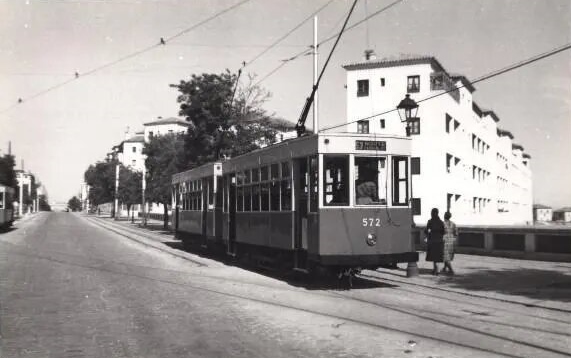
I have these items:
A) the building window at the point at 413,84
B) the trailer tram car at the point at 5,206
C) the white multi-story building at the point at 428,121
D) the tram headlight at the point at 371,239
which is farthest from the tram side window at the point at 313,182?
the building window at the point at 413,84

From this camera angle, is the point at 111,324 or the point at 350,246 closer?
the point at 111,324

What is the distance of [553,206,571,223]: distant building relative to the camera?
156 meters

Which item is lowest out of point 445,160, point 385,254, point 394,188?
point 385,254

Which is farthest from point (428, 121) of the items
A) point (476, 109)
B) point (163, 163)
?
point (163, 163)

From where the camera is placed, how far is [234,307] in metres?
9.23

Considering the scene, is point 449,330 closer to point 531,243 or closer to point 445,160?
point 531,243

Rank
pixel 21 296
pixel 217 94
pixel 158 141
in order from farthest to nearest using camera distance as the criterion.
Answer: pixel 158 141 → pixel 217 94 → pixel 21 296

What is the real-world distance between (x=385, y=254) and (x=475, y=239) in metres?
11.0

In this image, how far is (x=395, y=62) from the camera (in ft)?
153

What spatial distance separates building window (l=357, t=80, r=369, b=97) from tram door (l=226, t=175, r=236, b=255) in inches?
1286

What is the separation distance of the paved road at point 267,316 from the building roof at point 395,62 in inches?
1325

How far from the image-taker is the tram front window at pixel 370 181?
11.5 metres

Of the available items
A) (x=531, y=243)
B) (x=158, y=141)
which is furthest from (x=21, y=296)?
(x=158, y=141)

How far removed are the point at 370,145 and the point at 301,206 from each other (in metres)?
1.97
